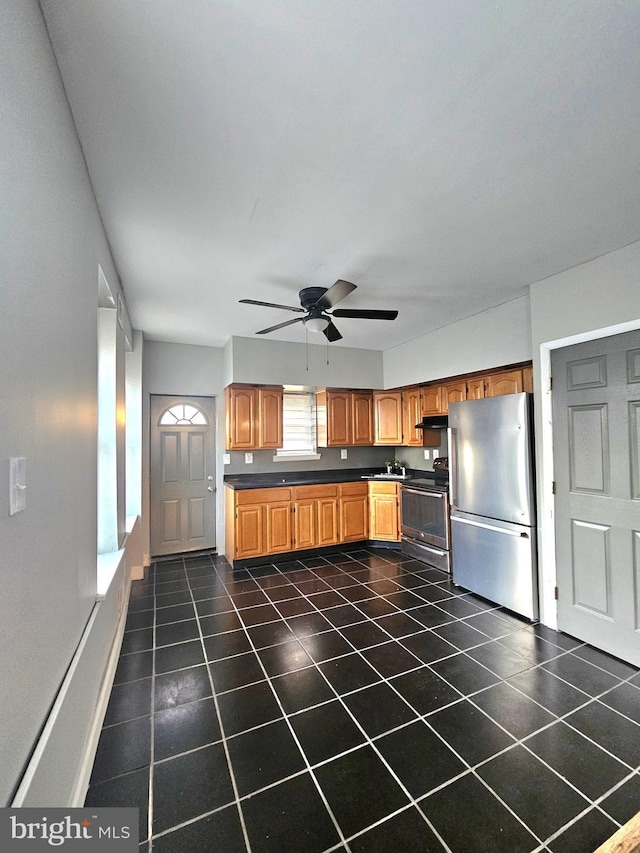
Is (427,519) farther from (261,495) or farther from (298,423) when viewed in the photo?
(298,423)

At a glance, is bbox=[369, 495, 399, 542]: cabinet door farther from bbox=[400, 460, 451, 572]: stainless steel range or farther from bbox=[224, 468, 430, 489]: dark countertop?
bbox=[224, 468, 430, 489]: dark countertop

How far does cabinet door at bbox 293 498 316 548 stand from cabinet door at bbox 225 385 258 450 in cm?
95

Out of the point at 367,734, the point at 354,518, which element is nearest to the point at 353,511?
the point at 354,518

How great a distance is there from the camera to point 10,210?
2.91 feet

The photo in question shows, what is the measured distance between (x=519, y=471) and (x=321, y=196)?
8.32 ft

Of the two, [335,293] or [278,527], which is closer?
[335,293]

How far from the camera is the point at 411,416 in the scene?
4.98 m

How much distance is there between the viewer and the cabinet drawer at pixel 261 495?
4.34 m

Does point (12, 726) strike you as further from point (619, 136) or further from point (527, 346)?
point (527, 346)

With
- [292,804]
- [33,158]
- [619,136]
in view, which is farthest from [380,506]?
[33,158]

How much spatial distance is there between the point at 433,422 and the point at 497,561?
6.59 feet

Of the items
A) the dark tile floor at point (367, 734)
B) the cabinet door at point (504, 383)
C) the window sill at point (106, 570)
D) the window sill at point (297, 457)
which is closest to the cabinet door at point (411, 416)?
the cabinet door at point (504, 383)

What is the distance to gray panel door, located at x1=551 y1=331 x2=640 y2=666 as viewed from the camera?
7.87 feet

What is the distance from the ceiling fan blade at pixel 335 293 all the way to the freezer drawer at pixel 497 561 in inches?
92.2
